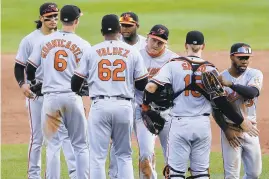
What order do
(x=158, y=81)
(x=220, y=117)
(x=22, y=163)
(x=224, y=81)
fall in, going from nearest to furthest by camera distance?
Result: 1. (x=158, y=81)
2. (x=224, y=81)
3. (x=220, y=117)
4. (x=22, y=163)

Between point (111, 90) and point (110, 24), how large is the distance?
0.72m

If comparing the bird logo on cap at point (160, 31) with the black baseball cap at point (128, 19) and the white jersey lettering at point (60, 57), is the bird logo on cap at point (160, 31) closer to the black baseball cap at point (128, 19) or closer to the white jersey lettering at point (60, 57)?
the black baseball cap at point (128, 19)

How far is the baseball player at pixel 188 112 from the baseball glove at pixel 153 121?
354 mm

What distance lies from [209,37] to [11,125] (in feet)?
29.6

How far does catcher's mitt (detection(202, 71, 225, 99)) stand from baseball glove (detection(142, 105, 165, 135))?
75 centimetres

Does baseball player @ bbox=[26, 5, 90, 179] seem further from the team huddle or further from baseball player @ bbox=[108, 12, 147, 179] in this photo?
baseball player @ bbox=[108, 12, 147, 179]

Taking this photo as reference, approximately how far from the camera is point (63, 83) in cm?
951

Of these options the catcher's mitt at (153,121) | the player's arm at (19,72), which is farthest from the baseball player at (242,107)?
the player's arm at (19,72)

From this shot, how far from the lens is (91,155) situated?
9.05 meters

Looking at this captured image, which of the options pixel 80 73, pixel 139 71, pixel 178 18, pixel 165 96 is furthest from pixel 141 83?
pixel 178 18

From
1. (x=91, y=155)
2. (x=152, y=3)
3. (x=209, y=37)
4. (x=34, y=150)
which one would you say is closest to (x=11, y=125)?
(x=34, y=150)

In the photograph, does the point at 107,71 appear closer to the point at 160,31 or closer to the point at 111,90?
the point at 111,90

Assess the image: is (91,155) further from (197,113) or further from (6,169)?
(6,169)

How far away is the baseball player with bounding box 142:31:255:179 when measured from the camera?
845 cm
